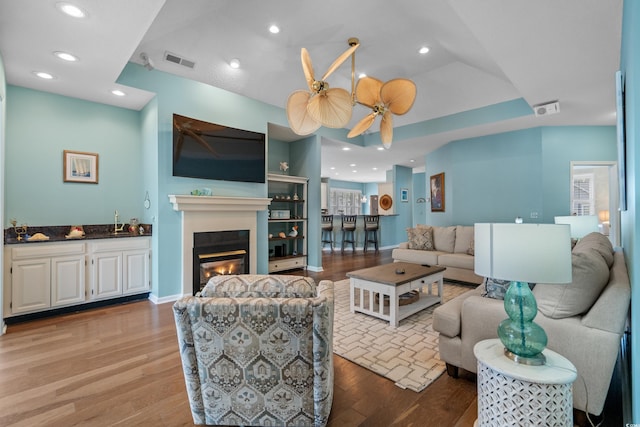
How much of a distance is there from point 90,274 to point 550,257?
15.2 feet

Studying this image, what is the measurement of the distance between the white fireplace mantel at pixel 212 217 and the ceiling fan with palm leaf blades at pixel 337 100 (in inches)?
73.6

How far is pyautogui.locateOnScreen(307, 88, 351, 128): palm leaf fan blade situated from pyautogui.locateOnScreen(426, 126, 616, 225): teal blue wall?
4216 mm

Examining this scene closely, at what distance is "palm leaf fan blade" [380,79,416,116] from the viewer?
311 centimetres

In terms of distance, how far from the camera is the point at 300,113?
3.11 metres

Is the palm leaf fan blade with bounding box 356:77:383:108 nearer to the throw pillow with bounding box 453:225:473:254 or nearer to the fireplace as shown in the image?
the fireplace

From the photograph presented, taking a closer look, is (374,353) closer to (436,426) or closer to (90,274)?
(436,426)

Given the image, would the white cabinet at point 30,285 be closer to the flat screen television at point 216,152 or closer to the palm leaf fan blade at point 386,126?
the flat screen television at point 216,152

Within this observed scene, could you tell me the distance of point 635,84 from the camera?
3.89 ft

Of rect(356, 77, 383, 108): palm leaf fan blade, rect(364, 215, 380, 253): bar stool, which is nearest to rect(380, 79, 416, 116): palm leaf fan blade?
rect(356, 77, 383, 108): palm leaf fan blade

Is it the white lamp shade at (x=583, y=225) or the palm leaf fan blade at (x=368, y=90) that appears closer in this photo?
the palm leaf fan blade at (x=368, y=90)

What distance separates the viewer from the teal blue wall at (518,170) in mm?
5145

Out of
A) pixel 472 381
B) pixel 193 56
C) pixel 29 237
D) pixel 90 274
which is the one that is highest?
pixel 193 56

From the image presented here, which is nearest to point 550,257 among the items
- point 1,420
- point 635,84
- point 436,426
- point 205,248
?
point 635,84

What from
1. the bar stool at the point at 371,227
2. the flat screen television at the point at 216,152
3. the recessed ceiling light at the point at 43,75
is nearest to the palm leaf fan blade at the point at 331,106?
the flat screen television at the point at 216,152
